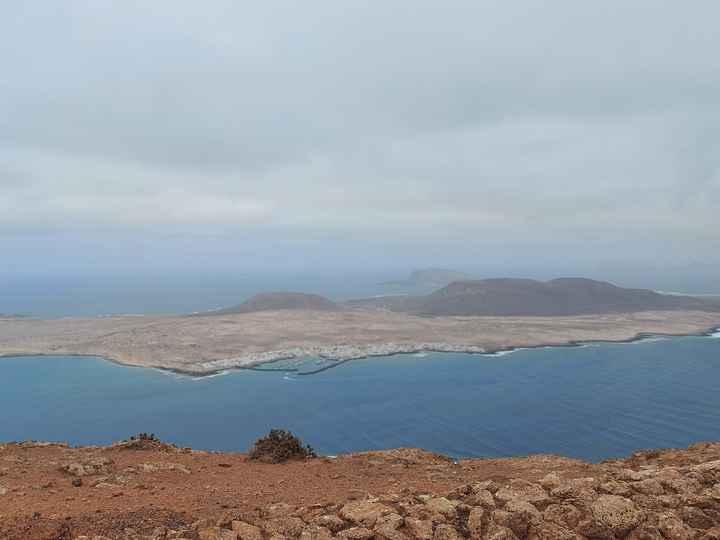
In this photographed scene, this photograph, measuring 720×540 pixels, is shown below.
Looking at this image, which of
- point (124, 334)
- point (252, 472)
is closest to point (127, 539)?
point (252, 472)

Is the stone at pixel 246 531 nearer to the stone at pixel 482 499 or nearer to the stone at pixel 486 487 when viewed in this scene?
the stone at pixel 482 499

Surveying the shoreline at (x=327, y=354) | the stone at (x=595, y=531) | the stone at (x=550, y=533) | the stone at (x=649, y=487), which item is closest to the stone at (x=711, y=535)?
the stone at (x=649, y=487)

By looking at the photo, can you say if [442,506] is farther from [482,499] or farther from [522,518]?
[522,518]

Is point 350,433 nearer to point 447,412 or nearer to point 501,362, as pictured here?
point 447,412

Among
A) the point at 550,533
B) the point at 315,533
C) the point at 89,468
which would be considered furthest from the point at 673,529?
the point at 89,468

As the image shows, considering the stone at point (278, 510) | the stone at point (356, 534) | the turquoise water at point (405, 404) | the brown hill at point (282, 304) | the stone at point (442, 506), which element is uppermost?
the stone at point (442, 506)

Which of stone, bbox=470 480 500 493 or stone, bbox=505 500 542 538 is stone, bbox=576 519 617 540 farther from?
stone, bbox=470 480 500 493
